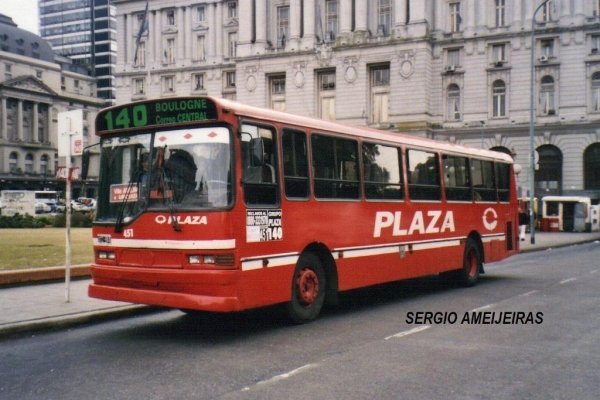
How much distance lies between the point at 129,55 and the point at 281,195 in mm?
79931

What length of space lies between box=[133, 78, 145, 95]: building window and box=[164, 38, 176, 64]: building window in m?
4.02

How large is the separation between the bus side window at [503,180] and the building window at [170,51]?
228ft

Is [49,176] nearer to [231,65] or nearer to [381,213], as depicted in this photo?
[231,65]

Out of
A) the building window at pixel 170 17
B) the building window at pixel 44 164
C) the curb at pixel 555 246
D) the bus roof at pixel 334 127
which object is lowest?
the curb at pixel 555 246

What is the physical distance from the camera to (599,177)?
5744cm

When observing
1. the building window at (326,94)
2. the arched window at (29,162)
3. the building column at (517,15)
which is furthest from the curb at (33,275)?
the arched window at (29,162)

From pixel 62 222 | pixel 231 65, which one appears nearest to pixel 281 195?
pixel 62 222

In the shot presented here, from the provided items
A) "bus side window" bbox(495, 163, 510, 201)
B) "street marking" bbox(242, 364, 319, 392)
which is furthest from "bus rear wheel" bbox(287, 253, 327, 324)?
"bus side window" bbox(495, 163, 510, 201)

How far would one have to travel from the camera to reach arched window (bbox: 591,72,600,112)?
56688mm

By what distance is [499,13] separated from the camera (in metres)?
61.1

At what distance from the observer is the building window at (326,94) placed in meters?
67.1

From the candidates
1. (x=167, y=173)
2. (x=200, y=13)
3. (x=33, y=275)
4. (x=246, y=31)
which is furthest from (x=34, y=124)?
(x=167, y=173)

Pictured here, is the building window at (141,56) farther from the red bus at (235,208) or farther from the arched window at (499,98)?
the red bus at (235,208)

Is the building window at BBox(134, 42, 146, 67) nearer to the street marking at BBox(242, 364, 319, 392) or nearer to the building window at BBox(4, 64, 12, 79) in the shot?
the building window at BBox(4, 64, 12, 79)
